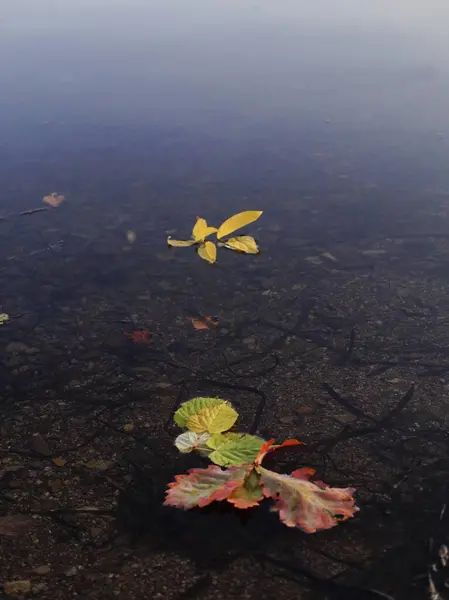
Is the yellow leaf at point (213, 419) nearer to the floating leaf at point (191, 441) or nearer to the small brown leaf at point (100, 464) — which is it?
the floating leaf at point (191, 441)

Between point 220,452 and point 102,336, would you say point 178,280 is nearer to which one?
point 102,336

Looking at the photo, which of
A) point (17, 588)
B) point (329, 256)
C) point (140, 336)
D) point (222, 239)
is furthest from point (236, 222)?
point (17, 588)

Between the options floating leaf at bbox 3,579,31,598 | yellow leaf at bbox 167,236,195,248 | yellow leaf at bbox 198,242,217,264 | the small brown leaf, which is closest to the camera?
floating leaf at bbox 3,579,31,598

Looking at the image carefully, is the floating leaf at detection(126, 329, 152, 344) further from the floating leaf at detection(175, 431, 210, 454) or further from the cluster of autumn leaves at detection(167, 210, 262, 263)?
the cluster of autumn leaves at detection(167, 210, 262, 263)

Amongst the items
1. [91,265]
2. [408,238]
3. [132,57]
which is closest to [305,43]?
[132,57]

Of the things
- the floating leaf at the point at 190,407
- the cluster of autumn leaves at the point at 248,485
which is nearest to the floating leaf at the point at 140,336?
the floating leaf at the point at 190,407

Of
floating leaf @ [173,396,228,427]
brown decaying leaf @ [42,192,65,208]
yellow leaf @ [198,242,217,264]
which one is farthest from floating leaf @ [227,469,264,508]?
brown decaying leaf @ [42,192,65,208]
